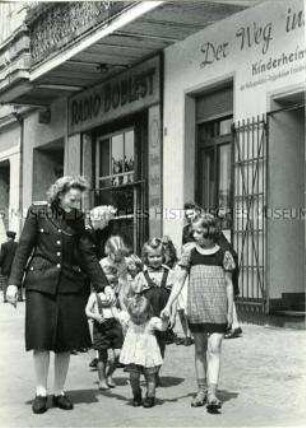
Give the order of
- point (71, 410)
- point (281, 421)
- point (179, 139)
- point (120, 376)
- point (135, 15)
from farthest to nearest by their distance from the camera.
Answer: point (179, 139)
point (135, 15)
point (120, 376)
point (71, 410)
point (281, 421)

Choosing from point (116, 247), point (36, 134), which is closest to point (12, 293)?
point (116, 247)

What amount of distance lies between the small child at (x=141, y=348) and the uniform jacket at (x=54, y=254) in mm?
359

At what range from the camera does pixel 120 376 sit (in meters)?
7.99

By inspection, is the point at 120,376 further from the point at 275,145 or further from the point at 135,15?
the point at 135,15

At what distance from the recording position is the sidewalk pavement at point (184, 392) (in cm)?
582

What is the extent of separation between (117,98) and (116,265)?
9644 millimetres

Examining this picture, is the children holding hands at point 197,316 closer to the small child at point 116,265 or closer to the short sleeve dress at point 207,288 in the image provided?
the short sleeve dress at point 207,288

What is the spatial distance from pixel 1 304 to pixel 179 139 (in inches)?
276

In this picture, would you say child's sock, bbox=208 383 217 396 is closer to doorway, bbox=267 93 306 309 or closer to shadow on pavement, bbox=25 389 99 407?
shadow on pavement, bbox=25 389 99 407

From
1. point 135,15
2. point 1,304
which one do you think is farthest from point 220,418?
point 1,304

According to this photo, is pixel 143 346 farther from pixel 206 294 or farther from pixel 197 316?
pixel 206 294

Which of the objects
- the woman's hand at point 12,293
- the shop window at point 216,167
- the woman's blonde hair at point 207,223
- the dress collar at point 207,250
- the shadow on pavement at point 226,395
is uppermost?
the shop window at point 216,167

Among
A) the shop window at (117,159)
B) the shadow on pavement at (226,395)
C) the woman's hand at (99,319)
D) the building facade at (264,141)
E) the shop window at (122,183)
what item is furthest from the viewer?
the shop window at (117,159)

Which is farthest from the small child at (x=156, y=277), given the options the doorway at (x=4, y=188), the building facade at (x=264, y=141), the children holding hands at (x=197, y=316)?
the doorway at (x=4, y=188)
